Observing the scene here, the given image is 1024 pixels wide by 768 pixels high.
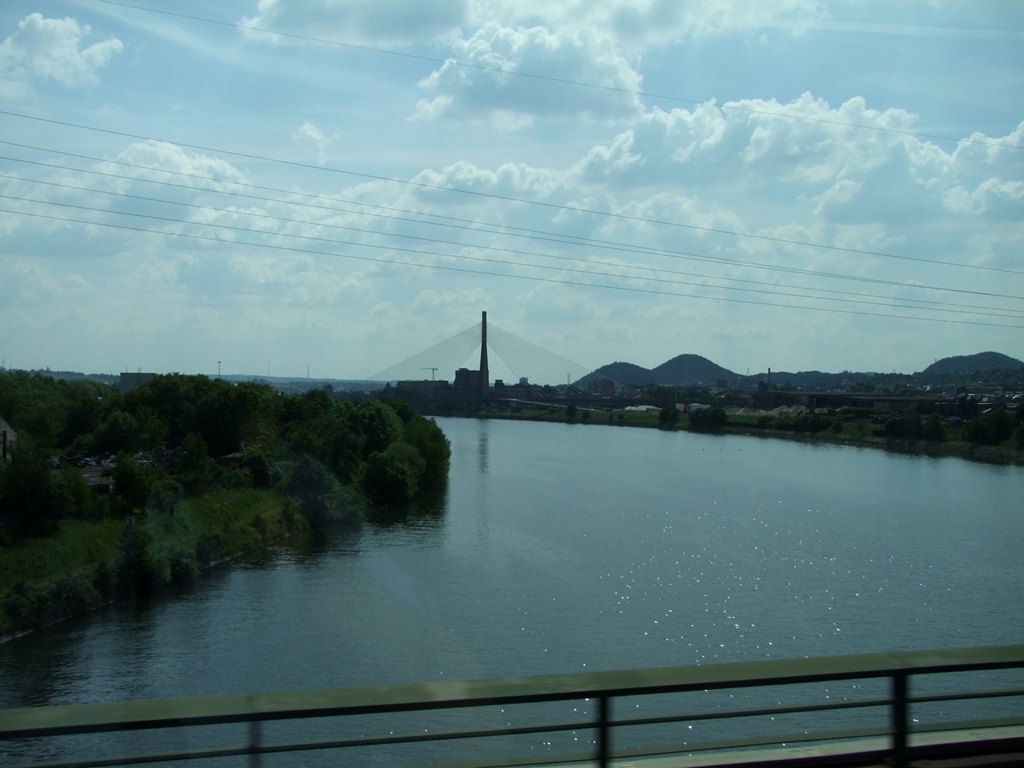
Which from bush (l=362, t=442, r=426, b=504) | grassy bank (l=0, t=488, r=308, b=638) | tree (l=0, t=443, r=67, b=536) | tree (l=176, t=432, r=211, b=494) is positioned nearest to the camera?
grassy bank (l=0, t=488, r=308, b=638)

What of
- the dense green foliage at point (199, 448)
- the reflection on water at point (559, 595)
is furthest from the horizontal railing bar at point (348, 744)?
the dense green foliage at point (199, 448)

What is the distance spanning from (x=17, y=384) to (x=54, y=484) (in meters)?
10.1

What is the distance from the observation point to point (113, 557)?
23.4 feet

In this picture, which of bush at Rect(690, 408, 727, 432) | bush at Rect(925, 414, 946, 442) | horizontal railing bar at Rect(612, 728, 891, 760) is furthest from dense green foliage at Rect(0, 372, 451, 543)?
bush at Rect(690, 408, 727, 432)

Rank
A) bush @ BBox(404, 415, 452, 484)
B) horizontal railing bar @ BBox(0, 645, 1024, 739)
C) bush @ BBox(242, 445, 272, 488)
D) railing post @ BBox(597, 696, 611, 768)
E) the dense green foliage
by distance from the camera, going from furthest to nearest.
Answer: bush @ BBox(404, 415, 452, 484)
bush @ BBox(242, 445, 272, 488)
the dense green foliage
railing post @ BBox(597, 696, 611, 768)
horizontal railing bar @ BBox(0, 645, 1024, 739)

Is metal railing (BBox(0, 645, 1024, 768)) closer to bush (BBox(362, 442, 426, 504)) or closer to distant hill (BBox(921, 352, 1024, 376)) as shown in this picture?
bush (BBox(362, 442, 426, 504))

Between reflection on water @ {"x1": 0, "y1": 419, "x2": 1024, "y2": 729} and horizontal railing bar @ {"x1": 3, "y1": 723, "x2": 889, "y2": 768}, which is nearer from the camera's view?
horizontal railing bar @ {"x1": 3, "y1": 723, "x2": 889, "y2": 768}

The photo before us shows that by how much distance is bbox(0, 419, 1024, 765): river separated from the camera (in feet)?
17.6

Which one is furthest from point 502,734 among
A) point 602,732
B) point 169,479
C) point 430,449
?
point 430,449

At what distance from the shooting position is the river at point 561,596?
211 inches

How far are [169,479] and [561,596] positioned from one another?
5193 mm

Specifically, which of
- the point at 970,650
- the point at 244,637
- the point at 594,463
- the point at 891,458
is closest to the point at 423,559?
the point at 244,637

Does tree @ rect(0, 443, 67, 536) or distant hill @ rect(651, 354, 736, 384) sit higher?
distant hill @ rect(651, 354, 736, 384)

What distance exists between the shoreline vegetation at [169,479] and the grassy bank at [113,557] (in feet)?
0.04
